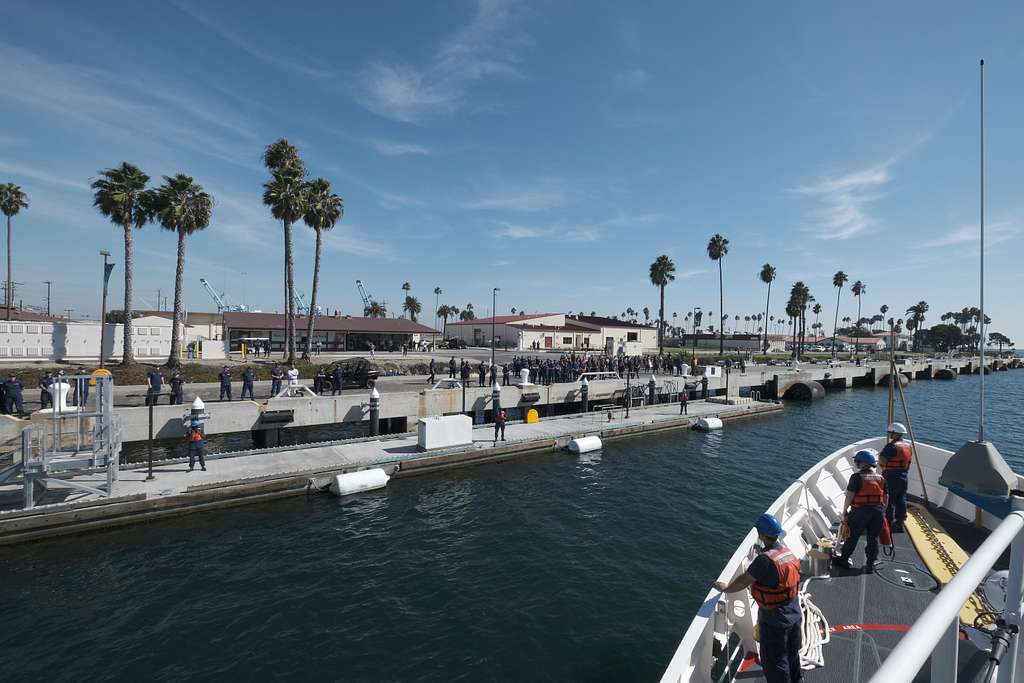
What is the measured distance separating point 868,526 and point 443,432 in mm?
15325

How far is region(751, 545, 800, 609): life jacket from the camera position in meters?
4.84

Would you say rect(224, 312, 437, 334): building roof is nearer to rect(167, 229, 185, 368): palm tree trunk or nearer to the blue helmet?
rect(167, 229, 185, 368): palm tree trunk

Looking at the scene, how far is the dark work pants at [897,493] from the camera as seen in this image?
337 inches

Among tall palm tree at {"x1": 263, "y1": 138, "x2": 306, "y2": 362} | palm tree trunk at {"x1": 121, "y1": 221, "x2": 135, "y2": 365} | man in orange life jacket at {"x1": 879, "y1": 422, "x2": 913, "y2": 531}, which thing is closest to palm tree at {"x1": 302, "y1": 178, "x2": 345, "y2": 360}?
tall palm tree at {"x1": 263, "y1": 138, "x2": 306, "y2": 362}

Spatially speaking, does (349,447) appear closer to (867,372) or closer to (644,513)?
(644,513)

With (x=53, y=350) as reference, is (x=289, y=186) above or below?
above

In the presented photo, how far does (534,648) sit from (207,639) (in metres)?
6.15

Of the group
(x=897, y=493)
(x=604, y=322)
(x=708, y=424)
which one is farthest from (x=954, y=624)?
(x=604, y=322)

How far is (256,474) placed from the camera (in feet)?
53.6

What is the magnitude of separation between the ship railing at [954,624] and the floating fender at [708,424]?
26.6m

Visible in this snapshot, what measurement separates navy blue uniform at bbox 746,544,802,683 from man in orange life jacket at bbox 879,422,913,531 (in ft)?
15.6

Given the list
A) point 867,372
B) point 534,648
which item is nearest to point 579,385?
point 534,648

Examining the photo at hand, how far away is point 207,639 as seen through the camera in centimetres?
921

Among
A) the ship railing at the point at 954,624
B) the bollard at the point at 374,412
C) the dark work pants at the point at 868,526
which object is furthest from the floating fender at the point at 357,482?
the ship railing at the point at 954,624
